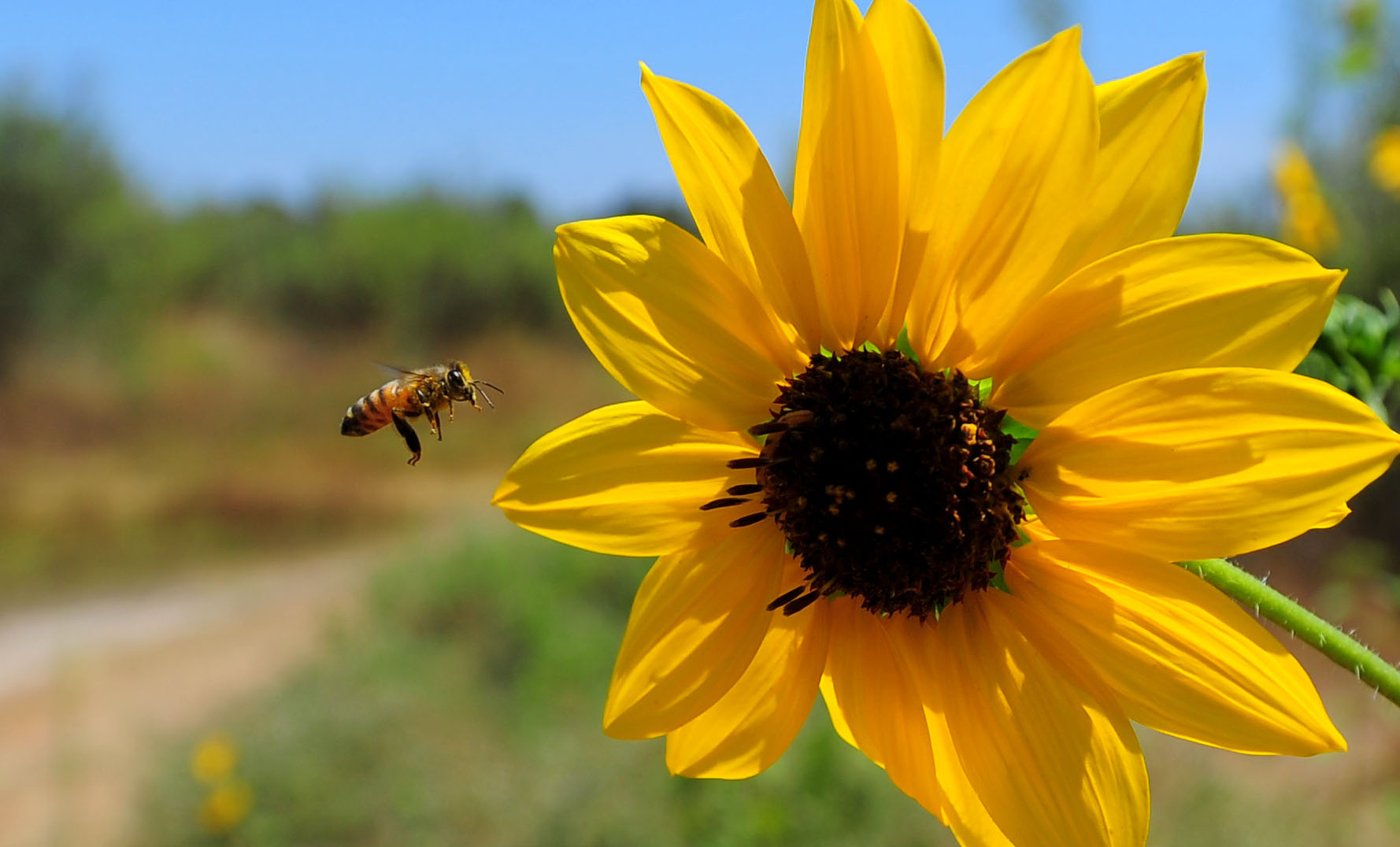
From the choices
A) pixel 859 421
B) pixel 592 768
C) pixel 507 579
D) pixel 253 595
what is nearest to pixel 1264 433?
pixel 859 421

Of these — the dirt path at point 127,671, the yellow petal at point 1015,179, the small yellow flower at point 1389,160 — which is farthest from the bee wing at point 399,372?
the dirt path at point 127,671

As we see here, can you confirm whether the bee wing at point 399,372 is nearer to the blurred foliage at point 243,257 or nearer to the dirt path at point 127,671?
the dirt path at point 127,671

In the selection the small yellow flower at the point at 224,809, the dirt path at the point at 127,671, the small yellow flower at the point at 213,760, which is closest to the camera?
the small yellow flower at the point at 224,809

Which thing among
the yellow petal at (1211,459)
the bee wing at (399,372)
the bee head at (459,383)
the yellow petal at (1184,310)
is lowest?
the yellow petal at (1211,459)

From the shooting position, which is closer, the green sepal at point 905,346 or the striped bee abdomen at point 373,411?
the green sepal at point 905,346

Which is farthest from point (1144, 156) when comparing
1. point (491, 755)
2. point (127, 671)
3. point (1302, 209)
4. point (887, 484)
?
point (127, 671)

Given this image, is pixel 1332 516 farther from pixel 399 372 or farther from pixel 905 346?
pixel 399 372
